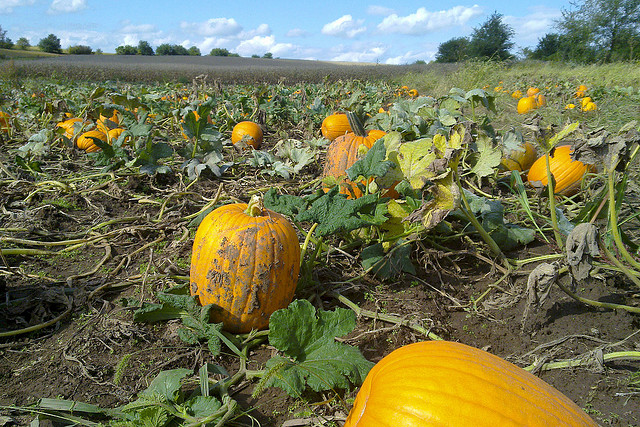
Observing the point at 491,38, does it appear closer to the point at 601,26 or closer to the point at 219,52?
the point at 601,26

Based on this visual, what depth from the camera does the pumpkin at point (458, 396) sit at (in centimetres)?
106

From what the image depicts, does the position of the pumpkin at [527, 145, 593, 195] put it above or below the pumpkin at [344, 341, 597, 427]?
above

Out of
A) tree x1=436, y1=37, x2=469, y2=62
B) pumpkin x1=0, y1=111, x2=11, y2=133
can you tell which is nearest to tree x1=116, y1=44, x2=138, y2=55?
tree x1=436, y1=37, x2=469, y2=62

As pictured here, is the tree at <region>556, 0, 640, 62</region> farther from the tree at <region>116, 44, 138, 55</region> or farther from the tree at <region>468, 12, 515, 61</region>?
the tree at <region>116, 44, 138, 55</region>

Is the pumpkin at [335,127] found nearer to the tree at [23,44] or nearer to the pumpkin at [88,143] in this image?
the pumpkin at [88,143]

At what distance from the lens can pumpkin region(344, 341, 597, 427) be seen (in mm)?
1061

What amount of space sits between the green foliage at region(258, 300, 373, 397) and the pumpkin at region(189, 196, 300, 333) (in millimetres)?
380

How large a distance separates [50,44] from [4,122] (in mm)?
68856

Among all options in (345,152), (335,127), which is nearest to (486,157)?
(345,152)

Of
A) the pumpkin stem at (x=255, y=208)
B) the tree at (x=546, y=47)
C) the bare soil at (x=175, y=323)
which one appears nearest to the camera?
the bare soil at (x=175, y=323)

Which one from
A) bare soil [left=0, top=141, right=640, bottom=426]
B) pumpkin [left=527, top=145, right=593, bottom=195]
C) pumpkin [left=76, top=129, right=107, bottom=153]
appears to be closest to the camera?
bare soil [left=0, top=141, right=640, bottom=426]

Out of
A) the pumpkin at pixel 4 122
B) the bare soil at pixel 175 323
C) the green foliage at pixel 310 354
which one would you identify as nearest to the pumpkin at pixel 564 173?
the bare soil at pixel 175 323

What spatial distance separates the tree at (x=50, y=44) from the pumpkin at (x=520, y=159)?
2832 inches

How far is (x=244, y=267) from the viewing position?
1913mm
